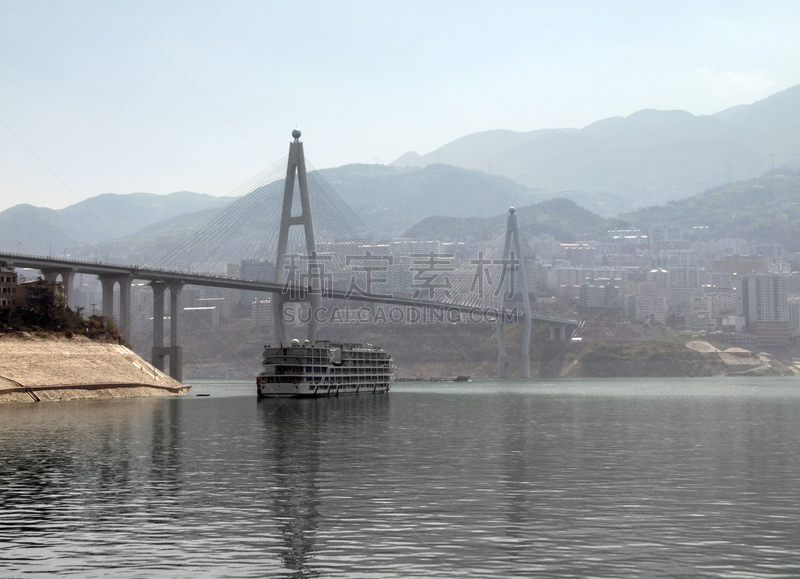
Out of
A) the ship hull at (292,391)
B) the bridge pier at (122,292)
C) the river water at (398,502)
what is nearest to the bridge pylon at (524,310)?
the bridge pier at (122,292)

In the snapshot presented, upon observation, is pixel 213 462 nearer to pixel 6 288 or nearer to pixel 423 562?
pixel 423 562

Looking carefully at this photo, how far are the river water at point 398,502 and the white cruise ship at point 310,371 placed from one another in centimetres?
3442

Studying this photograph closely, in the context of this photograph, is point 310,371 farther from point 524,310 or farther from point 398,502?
point 524,310

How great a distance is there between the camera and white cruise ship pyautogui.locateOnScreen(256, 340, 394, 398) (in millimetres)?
83562

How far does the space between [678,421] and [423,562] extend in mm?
42146

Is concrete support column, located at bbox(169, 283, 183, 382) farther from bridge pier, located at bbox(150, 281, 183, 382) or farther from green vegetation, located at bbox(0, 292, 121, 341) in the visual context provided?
green vegetation, located at bbox(0, 292, 121, 341)

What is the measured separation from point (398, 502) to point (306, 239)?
90458mm

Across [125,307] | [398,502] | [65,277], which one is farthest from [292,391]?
[398,502]

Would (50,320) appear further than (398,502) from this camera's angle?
Yes

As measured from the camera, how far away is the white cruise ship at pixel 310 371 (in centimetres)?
8356

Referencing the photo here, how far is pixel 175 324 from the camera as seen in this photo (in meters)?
110

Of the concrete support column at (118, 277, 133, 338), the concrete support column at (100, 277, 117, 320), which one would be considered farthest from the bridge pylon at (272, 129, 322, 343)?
the concrete support column at (100, 277, 117, 320)

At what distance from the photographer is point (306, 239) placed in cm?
11262

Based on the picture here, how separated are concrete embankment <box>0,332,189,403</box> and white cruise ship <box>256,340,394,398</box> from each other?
12590mm
